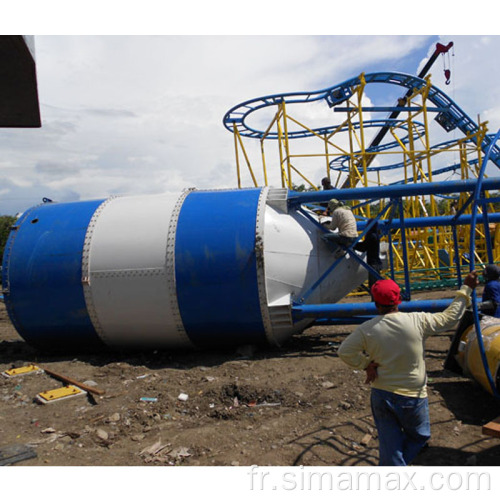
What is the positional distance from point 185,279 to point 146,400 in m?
1.65

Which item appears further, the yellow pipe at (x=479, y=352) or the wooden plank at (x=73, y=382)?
the wooden plank at (x=73, y=382)

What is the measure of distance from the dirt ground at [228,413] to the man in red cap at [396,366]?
2.29 feet

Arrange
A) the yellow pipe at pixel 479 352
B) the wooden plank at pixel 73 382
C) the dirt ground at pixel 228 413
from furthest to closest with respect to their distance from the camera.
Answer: the wooden plank at pixel 73 382, the yellow pipe at pixel 479 352, the dirt ground at pixel 228 413

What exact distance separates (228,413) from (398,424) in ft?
6.83

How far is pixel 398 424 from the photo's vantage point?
2963mm

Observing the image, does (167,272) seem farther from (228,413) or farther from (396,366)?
(396,366)

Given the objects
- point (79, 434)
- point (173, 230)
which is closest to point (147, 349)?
point (173, 230)

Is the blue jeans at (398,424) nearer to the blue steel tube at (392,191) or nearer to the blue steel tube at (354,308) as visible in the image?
the blue steel tube at (354,308)

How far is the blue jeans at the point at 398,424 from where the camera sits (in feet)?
9.42

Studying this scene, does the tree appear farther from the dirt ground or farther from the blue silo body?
the dirt ground

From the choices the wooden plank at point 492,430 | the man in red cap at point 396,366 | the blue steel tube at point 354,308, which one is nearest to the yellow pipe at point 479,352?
the wooden plank at point 492,430

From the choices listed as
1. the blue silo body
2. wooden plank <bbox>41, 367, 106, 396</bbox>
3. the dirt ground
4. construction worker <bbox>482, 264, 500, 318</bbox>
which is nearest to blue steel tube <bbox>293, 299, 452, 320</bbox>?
the blue silo body

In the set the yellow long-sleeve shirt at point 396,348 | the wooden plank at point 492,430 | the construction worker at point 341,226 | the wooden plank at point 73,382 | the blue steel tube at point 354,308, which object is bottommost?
the wooden plank at point 73,382

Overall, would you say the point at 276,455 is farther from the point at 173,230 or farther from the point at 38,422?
the point at 173,230
